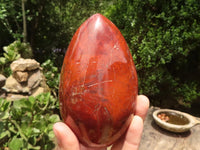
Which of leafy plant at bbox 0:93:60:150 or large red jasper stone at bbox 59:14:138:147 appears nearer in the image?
large red jasper stone at bbox 59:14:138:147

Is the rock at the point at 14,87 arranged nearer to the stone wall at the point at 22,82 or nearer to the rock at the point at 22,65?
the stone wall at the point at 22,82

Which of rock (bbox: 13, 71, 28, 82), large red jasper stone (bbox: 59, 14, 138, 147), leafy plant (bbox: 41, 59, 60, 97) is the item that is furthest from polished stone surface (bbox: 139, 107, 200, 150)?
rock (bbox: 13, 71, 28, 82)

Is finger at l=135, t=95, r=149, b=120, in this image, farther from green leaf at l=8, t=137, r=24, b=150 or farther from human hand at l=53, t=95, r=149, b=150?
green leaf at l=8, t=137, r=24, b=150

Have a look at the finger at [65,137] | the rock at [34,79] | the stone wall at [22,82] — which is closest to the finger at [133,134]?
the finger at [65,137]

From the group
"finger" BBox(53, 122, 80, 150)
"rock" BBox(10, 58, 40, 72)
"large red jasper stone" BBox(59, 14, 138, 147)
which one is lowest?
"rock" BBox(10, 58, 40, 72)

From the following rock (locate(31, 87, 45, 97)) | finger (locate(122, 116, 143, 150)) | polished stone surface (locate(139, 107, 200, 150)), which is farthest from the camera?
rock (locate(31, 87, 45, 97))

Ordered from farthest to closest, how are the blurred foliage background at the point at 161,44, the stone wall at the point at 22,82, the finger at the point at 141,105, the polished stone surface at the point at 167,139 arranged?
the stone wall at the point at 22,82, the blurred foliage background at the point at 161,44, the polished stone surface at the point at 167,139, the finger at the point at 141,105

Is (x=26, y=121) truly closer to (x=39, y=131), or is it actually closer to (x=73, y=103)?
(x=39, y=131)

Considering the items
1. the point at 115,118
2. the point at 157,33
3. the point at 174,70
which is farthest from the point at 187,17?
the point at 115,118

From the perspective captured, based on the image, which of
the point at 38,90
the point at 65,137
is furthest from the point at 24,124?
the point at 38,90
